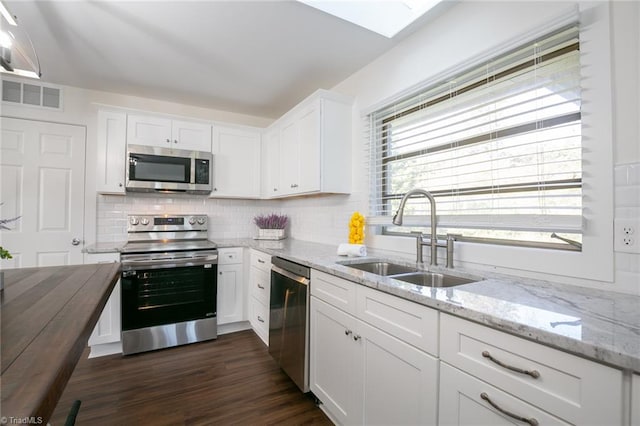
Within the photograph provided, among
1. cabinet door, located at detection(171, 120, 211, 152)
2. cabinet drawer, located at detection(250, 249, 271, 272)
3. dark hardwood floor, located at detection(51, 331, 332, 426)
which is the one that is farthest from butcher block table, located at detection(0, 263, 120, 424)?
cabinet door, located at detection(171, 120, 211, 152)

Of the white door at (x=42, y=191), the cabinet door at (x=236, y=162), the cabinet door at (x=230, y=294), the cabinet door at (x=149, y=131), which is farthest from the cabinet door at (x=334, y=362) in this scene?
the white door at (x=42, y=191)

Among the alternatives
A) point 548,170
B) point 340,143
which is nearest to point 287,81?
point 340,143

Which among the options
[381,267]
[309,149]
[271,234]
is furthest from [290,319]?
[271,234]

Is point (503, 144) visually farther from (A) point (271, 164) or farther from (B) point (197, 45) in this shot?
(A) point (271, 164)

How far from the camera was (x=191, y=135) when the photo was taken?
124 inches

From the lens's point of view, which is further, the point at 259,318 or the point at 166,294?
the point at 259,318

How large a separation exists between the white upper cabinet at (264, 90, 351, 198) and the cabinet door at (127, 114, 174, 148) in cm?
138

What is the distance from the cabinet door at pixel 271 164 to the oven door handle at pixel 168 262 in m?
0.98

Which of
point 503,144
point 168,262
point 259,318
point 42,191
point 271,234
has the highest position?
point 503,144

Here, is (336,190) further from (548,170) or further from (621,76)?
(621,76)

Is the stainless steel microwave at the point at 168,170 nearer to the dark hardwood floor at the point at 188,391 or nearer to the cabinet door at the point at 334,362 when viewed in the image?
the dark hardwood floor at the point at 188,391

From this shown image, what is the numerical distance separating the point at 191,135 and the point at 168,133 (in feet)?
0.73

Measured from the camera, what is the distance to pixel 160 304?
2637 millimetres

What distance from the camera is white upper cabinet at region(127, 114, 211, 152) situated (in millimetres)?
2900
